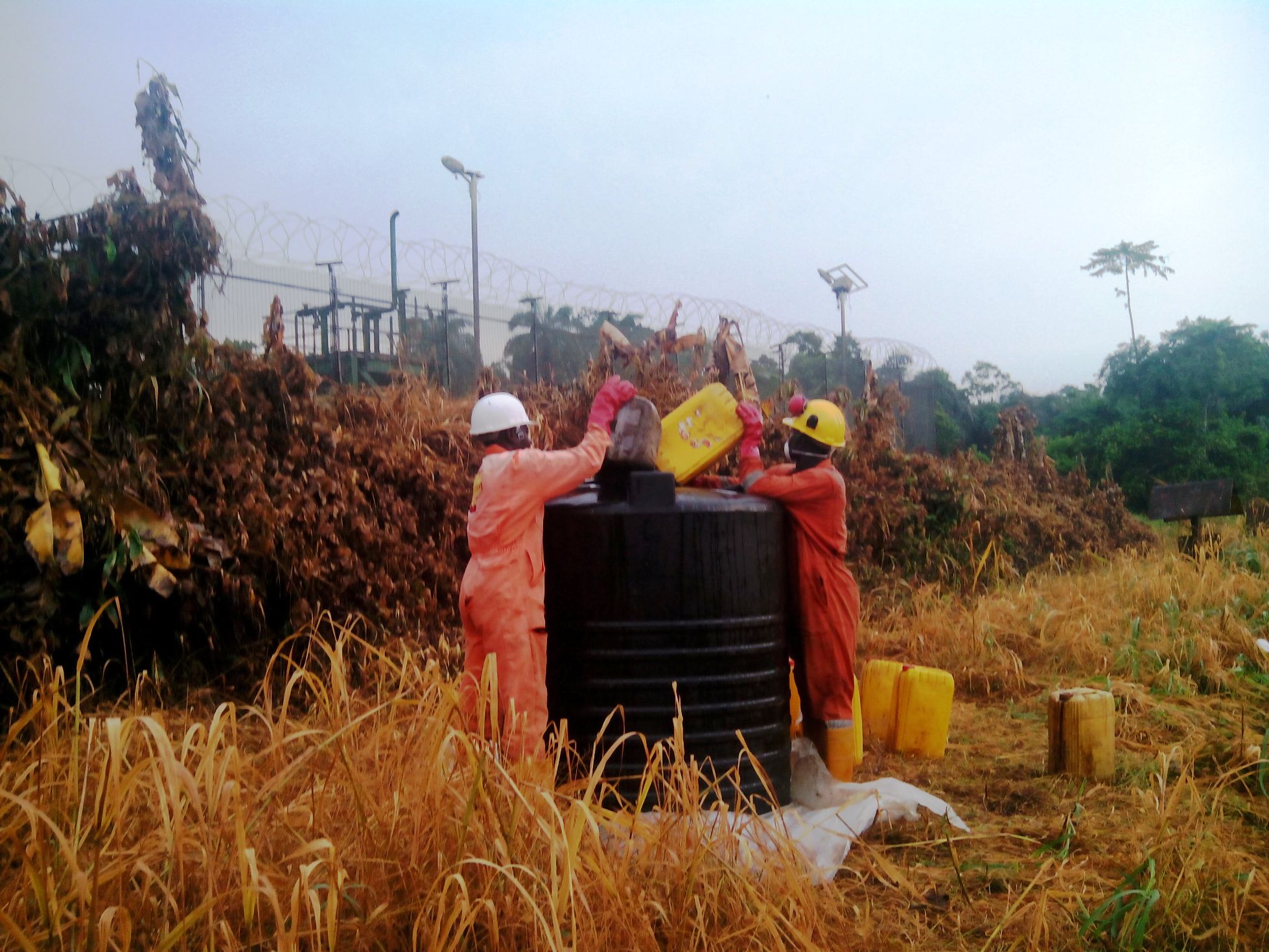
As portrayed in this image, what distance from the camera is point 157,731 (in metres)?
2.17

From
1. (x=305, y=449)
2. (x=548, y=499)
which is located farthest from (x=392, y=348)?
(x=548, y=499)

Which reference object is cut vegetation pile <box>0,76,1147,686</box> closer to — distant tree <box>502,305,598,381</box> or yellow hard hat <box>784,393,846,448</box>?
yellow hard hat <box>784,393,846,448</box>

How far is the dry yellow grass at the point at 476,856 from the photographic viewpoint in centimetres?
222

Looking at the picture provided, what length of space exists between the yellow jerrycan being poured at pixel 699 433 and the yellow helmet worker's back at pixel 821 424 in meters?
0.28

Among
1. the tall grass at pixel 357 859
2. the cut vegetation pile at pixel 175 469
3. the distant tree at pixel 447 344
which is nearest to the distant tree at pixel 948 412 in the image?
the distant tree at pixel 447 344

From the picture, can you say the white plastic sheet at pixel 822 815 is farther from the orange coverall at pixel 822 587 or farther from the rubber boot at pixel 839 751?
the orange coverall at pixel 822 587

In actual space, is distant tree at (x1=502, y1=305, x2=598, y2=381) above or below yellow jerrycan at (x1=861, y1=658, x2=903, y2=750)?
above

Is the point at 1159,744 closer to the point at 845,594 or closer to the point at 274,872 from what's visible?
the point at 845,594

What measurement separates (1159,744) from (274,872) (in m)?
4.30

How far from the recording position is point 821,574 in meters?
4.18

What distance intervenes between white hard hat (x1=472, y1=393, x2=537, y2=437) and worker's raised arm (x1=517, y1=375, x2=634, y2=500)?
0.23m

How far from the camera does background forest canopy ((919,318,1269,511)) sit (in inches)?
543

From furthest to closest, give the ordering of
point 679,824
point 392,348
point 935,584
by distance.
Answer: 1. point 392,348
2. point 935,584
3. point 679,824

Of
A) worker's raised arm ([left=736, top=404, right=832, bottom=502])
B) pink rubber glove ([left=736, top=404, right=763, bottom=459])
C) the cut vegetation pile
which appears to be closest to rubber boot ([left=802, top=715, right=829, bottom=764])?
worker's raised arm ([left=736, top=404, right=832, bottom=502])
